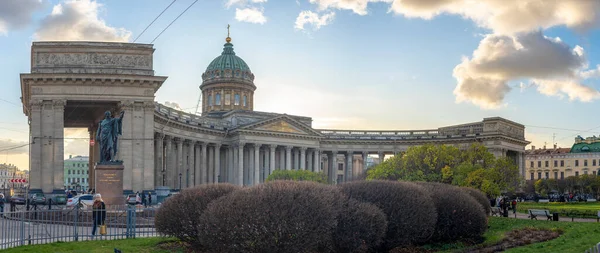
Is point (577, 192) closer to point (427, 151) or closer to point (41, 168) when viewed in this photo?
point (427, 151)

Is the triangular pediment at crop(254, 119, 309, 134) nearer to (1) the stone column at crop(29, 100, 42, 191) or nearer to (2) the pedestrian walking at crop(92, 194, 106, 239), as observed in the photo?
(1) the stone column at crop(29, 100, 42, 191)

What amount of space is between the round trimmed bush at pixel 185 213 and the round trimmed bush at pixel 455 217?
33.8ft

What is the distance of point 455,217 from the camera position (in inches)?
1116

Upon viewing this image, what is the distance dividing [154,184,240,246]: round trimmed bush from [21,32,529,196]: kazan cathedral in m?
34.7

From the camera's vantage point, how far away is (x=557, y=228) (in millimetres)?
31531

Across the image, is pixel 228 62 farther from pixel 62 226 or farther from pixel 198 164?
pixel 62 226

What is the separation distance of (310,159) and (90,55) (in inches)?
2325

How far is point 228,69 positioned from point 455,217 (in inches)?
3796

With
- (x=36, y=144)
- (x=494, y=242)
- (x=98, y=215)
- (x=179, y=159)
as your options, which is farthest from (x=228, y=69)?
(x=494, y=242)

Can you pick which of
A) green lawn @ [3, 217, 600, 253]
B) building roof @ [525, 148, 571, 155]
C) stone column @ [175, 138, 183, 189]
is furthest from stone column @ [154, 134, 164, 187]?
building roof @ [525, 148, 571, 155]

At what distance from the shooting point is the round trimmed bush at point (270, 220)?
1895 centimetres

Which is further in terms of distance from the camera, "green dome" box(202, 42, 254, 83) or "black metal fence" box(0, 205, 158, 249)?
"green dome" box(202, 42, 254, 83)

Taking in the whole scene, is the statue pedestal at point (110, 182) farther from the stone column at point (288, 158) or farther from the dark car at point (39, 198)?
the stone column at point (288, 158)

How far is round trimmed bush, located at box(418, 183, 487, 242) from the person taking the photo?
28172 mm
